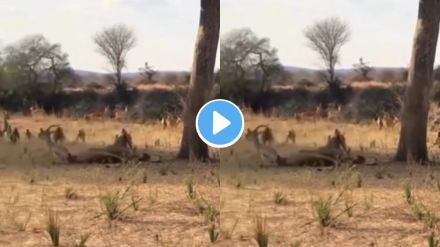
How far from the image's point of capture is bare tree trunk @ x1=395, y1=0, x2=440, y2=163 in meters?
7.97

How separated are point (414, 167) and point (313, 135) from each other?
294 cm

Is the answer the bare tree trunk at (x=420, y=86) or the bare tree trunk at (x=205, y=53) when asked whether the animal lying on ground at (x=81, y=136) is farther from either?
the bare tree trunk at (x=420, y=86)

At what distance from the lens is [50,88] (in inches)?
281

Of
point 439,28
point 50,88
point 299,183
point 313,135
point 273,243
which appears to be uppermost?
point 439,28

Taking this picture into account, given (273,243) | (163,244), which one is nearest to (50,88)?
(163,244)

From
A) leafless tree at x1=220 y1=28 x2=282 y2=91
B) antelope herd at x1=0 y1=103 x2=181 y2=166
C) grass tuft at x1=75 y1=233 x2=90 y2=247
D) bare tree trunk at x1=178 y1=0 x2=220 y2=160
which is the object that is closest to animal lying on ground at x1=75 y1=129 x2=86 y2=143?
antelope herd at x1=0 y1=103 x2=181 y2=166

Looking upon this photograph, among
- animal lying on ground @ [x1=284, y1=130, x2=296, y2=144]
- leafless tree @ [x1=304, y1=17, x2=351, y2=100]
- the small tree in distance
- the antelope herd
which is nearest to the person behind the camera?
leafless tree @ [x1=304, y1=17, x2=351, y2=100]

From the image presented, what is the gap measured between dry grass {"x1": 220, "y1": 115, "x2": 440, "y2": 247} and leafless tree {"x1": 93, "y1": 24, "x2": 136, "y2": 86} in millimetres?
1546

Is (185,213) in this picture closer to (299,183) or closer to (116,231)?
(116,231)

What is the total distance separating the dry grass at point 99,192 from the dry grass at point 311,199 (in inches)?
12.6

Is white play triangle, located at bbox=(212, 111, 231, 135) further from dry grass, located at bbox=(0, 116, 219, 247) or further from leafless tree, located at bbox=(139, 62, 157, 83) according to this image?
leafless tree, located at bbox=(139, 62, 157, 83)

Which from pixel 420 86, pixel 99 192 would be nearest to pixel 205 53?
pixel 99 192

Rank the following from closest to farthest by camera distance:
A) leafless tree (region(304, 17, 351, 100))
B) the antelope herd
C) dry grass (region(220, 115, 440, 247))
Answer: dry grass (region(220, 115, 440, 247)), leafless tree (region(304, 17, 351, 100)), the antelope herd
